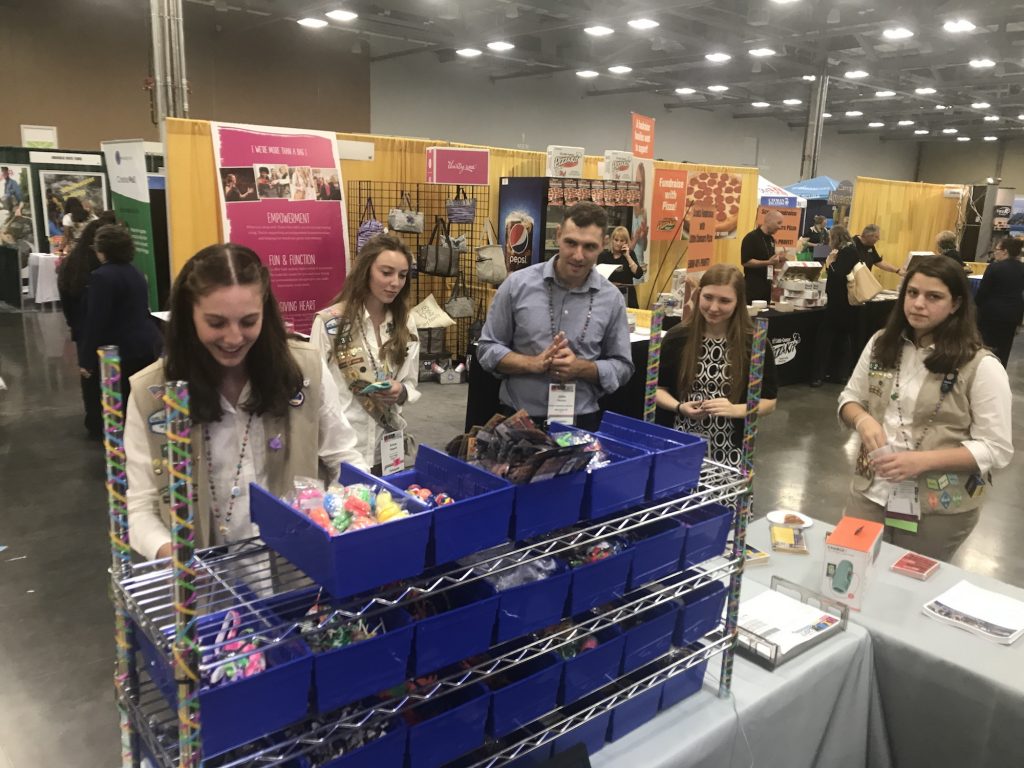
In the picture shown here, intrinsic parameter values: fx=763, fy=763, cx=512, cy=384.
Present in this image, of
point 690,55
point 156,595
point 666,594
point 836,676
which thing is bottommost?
point 836,676

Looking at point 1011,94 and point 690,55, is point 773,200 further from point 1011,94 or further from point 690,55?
→ point 1011,94

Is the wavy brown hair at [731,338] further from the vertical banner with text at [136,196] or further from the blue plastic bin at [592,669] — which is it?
the vertical banner with text at [136,196]

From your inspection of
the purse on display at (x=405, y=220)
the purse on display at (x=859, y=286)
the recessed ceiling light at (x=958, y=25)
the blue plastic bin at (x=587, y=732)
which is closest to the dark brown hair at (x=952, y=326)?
the blue plastic bin at (x=587, y=732)

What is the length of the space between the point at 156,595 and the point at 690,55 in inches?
517

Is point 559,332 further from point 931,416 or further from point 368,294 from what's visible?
point 931,416

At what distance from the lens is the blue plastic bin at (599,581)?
4.18ft

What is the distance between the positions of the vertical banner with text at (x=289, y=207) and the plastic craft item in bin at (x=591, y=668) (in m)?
4.08

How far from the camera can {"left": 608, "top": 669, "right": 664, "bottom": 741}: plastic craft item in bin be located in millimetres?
1423

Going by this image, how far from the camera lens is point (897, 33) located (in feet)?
33.4

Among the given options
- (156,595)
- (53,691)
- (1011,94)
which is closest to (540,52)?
(1011,94)

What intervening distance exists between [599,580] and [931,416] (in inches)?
58.6

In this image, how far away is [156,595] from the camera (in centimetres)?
110

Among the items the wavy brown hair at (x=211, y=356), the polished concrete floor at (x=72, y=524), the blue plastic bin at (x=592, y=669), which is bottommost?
the polished concrete floor at (x=72, y=524)

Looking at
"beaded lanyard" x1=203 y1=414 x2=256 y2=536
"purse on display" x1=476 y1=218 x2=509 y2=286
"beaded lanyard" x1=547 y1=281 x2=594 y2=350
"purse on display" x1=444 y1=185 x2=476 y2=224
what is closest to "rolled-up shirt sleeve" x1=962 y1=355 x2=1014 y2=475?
→ "beaded lanyard" x1=547 y1=281 x2=594 y2=350
